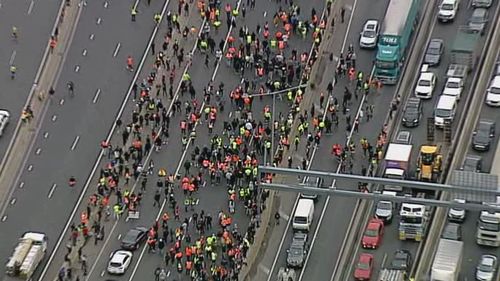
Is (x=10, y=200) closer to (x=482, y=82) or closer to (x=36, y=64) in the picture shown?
(x=36, y=64)

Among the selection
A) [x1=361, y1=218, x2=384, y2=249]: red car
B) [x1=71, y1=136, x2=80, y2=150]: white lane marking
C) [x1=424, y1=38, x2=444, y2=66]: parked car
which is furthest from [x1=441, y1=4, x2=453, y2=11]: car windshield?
[x1=71, y1=136, x2=80, y2=150]: white lane marking

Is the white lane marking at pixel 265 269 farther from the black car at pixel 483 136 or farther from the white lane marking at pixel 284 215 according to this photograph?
the black car at pixel 483 136

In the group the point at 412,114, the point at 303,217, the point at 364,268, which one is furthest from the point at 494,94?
the point at 364,268

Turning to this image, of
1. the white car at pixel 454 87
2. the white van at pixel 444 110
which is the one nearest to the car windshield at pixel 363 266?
the white van at pixel 444 110

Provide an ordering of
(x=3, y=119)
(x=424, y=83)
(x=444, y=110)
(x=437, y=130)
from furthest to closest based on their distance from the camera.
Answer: (x=424, y=83) < (x=3, y=119) < (x=444, y=110) < (x=437, y=130)

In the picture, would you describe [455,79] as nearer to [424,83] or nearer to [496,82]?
[424,83]

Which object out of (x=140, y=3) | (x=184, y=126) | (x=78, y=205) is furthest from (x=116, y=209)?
(x=140, y=3)
